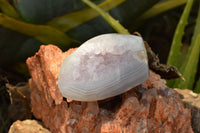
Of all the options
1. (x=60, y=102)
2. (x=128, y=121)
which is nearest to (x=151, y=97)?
(x=128, y=121)

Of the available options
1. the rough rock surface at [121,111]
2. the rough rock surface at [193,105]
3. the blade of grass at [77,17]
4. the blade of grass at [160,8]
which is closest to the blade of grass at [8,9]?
the blade of grass at [77,17]

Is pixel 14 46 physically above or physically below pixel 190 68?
above

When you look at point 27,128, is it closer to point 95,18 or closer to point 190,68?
point 95,18

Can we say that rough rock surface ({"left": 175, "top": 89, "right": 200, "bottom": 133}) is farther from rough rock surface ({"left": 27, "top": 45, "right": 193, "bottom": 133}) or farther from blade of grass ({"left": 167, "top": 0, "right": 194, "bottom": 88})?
blade of grass ({"left": 167, "top": 0, "right": 194, "bottom": 88})

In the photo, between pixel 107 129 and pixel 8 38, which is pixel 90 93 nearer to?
pixel 107 129

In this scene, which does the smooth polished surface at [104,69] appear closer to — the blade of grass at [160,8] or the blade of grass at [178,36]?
the blade of grass at [178,36]

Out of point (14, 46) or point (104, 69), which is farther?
point (14, 46)

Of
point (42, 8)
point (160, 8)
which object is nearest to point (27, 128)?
point (42, 8)
